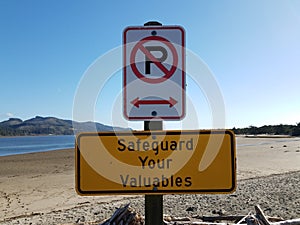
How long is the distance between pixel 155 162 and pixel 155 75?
0.64 m

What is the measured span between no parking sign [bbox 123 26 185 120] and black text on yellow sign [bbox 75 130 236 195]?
18 centimetres

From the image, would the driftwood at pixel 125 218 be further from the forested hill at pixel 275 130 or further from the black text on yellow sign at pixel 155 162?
the forested hill at pixel 275 130

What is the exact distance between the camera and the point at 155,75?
2307mm

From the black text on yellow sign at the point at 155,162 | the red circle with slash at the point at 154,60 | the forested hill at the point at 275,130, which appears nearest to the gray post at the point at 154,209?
the black text on yellow sign at the point at 155,162

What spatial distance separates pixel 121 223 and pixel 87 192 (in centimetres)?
347

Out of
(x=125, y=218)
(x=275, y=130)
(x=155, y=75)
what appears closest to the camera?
(x=155, y=75)

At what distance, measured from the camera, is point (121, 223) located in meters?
5.56

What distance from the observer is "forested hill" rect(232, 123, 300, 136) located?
117m

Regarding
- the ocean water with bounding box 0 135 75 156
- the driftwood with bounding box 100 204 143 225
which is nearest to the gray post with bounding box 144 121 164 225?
the driftwood with bounding box 100 204 143 225

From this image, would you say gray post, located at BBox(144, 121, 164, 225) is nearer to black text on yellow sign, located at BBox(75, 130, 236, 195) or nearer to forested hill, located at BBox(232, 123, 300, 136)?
black text on yellow sign, located at BBox(75, 130, 236, 195)

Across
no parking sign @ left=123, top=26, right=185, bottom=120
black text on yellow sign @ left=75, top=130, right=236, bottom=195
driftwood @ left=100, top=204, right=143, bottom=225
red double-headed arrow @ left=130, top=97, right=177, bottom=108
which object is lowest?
driftwood @ left=100, top=204, right=143, bottom=225

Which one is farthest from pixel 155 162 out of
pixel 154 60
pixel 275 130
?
pixel 275 130

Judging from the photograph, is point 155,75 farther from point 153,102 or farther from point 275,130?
point 275,130

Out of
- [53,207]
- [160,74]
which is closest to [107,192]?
[160,74]
